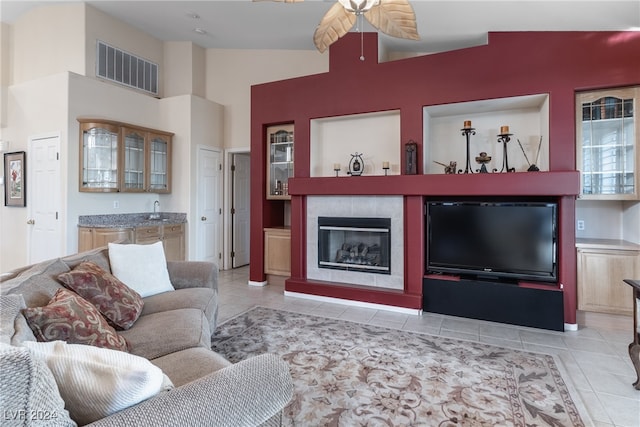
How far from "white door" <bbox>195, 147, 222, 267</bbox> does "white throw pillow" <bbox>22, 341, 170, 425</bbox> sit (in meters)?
4.88

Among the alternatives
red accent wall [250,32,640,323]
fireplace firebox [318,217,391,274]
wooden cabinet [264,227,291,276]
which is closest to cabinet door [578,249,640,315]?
red accent wall [250,32,640,323]

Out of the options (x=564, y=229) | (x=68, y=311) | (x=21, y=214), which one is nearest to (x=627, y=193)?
(x=564, y=229)

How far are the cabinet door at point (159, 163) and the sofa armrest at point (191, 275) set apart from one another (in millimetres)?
2995

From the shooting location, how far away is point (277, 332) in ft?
10.3

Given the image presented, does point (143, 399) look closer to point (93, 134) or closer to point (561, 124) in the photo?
point (561, 124)

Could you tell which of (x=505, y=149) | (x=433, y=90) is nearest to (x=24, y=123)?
(x=433, y=90)

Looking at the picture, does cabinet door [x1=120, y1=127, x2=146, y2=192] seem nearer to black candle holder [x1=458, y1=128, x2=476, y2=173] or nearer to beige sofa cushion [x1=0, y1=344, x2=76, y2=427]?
black candle holder [x1=458, y1=128, x2=476, y2=173]

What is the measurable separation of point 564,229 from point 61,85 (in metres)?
6.31

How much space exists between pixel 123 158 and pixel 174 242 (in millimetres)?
1482

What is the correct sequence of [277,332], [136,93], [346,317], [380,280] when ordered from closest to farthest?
[277,332]
[346,317]
[380,280]
[136,93]

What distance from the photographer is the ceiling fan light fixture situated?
6.84ft

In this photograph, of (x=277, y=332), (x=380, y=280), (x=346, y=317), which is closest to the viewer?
(x=277, y=332)

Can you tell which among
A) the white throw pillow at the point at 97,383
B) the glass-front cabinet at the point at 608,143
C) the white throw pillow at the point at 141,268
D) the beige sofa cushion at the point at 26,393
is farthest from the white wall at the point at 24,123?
the glass-front cabinet at the point at 608,143

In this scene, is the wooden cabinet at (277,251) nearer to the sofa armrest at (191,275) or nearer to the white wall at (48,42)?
the sofa armrest at (191,275)
